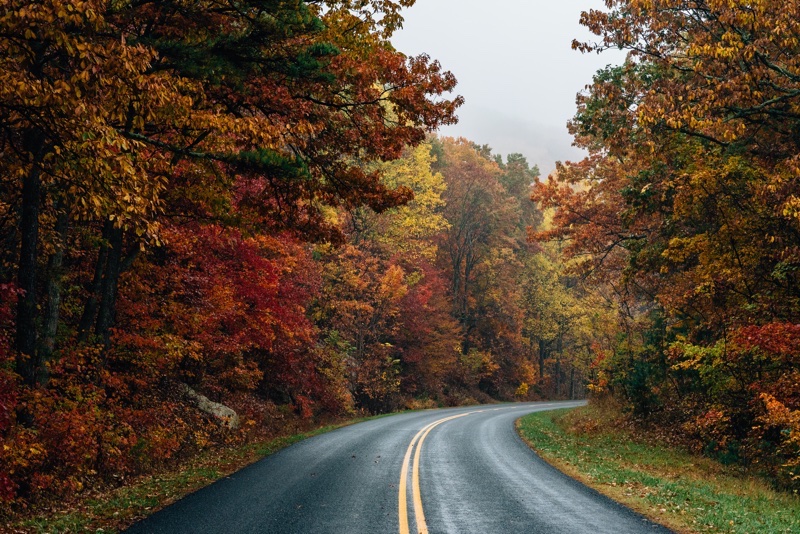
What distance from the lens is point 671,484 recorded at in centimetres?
1136

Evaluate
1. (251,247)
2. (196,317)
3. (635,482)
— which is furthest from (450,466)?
(251,247)

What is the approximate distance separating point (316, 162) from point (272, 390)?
50.9 ft

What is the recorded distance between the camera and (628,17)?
15039 mm

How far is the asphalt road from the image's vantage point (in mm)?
7543

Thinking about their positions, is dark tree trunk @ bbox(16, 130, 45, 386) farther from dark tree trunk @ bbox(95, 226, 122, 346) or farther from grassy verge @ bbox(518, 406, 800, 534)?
grassy verge @ bbox(518, 406, 800, 534)

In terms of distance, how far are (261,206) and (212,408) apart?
8.75 metres

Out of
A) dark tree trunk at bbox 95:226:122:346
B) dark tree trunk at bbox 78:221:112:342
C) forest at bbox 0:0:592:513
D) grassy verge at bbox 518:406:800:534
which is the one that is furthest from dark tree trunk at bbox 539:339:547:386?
dark tree trunk at bbox 95:226:122:346

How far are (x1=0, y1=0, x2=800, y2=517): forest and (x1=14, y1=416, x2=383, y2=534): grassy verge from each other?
2.21 ft

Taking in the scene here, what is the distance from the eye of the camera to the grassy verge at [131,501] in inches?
298

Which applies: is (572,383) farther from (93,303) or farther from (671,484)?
(93,303)

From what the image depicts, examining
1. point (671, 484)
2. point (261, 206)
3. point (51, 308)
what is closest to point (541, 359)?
point (671, 484)

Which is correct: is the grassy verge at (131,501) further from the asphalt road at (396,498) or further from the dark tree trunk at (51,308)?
the dark tree trunk at (51,308)

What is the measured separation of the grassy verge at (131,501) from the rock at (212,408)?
158 inches

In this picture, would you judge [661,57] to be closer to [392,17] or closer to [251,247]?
[392,17]
